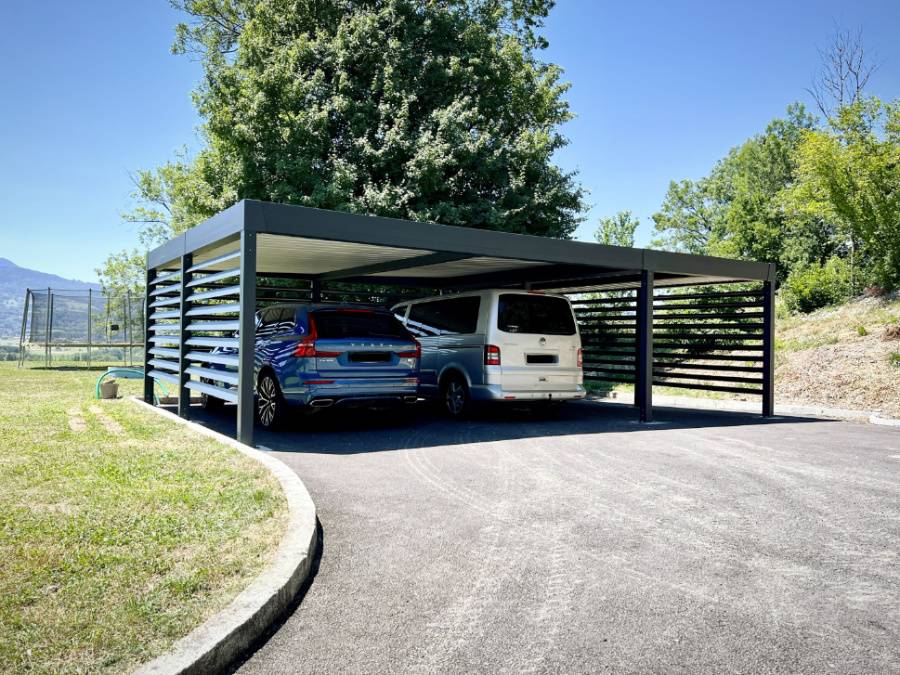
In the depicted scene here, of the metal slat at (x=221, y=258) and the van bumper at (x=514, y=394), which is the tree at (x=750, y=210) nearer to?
the van bumper at (x=514, y=394)

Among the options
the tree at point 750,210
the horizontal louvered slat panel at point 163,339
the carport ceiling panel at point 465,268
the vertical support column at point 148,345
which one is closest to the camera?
the horizontal louvered slat panel at point 163,339

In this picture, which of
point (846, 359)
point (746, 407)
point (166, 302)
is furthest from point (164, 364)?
point (846, 359)

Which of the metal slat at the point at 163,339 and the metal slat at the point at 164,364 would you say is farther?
the metal slat at the point at 163,339

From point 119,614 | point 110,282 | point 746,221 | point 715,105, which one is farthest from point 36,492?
point 746,221

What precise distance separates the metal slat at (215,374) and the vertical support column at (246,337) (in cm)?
34

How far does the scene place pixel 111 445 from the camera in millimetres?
7812

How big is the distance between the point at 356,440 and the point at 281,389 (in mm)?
1368

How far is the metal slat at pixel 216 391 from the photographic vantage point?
917 cm

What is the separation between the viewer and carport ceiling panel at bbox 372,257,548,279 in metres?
13.1

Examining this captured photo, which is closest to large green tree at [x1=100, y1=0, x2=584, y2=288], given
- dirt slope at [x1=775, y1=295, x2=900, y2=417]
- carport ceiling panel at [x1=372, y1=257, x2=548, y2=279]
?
carport ceiling panel at [x1=372, y1=257, x2=548, y2=279]

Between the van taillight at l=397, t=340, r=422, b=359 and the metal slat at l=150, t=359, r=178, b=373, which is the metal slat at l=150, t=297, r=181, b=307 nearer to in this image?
the metal slat at l=150, t=359, r=178, b=373

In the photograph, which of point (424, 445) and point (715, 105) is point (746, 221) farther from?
point (424, 445)

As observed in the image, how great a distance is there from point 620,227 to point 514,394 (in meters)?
48.0

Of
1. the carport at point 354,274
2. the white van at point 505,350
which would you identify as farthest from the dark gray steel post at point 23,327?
the white van at point 505,350
